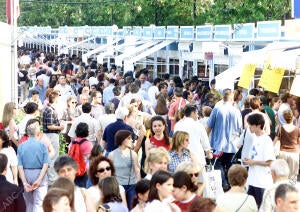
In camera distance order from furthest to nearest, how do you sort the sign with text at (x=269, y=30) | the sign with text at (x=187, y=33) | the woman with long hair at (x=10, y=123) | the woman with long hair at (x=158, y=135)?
the sign with text at (x=187, y=33), the sign with text at (x=269, y=30), the woman with long hair at (x=10, y=123), the woman with long hair at (x=158, y=135)

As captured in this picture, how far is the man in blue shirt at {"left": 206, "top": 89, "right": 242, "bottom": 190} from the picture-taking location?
1570cm

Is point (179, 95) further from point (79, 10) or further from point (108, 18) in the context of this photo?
point (79, 10)

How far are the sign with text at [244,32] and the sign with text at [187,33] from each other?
446cm

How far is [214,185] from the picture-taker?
1237 cm

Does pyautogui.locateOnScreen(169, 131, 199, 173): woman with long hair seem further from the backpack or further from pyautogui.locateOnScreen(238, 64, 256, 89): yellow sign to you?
pyautogui.locateOnScreen(238, 64, 256, 89): yellow sign

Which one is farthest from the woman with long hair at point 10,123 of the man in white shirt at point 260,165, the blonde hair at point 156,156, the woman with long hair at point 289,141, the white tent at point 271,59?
the white tent at point 271,59

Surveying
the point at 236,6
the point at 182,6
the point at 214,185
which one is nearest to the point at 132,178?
the point at 214,185

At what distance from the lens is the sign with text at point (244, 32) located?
73.3ft

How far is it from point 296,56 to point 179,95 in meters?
2.82

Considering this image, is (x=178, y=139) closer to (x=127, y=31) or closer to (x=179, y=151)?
(x=179, y=151)

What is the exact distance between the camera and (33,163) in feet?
39.7

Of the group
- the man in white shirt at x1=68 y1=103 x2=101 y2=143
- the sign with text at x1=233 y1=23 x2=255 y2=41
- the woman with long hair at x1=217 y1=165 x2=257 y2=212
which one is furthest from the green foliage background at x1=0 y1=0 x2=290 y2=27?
the woman with long hair at x1=217 y1=165 x2=257 y2=212

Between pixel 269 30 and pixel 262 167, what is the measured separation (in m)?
9.21

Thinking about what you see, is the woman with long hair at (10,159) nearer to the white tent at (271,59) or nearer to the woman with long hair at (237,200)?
the woman with long hair at (237,200)
